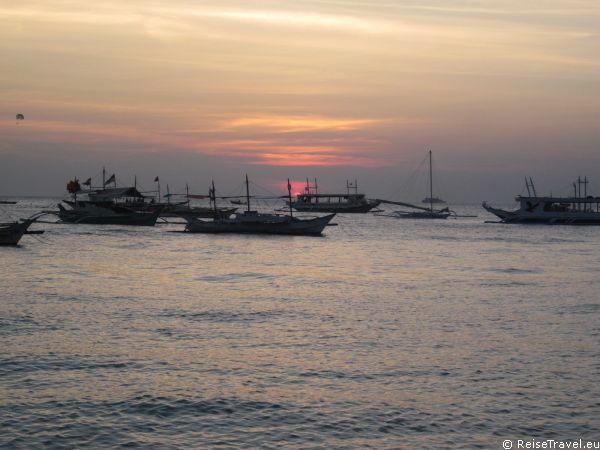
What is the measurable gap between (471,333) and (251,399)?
8.71 metres

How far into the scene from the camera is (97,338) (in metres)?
19.8

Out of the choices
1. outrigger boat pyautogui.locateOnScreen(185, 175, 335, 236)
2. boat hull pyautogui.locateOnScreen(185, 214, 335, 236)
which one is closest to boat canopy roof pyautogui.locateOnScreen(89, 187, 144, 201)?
boat hull pyautogui.locateOnScreen(185, 214, 335, 236)

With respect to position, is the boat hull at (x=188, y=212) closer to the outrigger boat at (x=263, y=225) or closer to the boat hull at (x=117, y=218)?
the boat hull at (x=117, y=218)

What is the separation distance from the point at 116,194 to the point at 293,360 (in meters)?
71.4

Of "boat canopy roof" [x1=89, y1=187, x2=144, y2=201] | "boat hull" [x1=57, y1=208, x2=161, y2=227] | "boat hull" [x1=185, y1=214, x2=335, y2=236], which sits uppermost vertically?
"boat canopy roof" [x1=89, y1=187, x2=144, y2=201]

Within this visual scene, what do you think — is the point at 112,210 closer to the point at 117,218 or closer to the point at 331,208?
the point at 117,218

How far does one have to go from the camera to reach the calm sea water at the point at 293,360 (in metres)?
12.9

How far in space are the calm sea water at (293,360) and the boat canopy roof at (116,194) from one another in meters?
48.3

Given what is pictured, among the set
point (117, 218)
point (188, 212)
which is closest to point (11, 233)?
point (117, 218)

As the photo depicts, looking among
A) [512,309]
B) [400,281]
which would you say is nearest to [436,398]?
[512,309]

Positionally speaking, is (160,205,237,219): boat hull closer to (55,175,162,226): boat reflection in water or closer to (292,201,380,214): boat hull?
(55,175,162,226): boat reflection in water

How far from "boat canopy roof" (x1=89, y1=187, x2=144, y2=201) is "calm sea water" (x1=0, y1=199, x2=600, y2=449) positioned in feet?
159

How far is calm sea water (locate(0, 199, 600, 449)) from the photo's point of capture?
12.9m

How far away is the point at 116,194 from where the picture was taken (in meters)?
86.0
